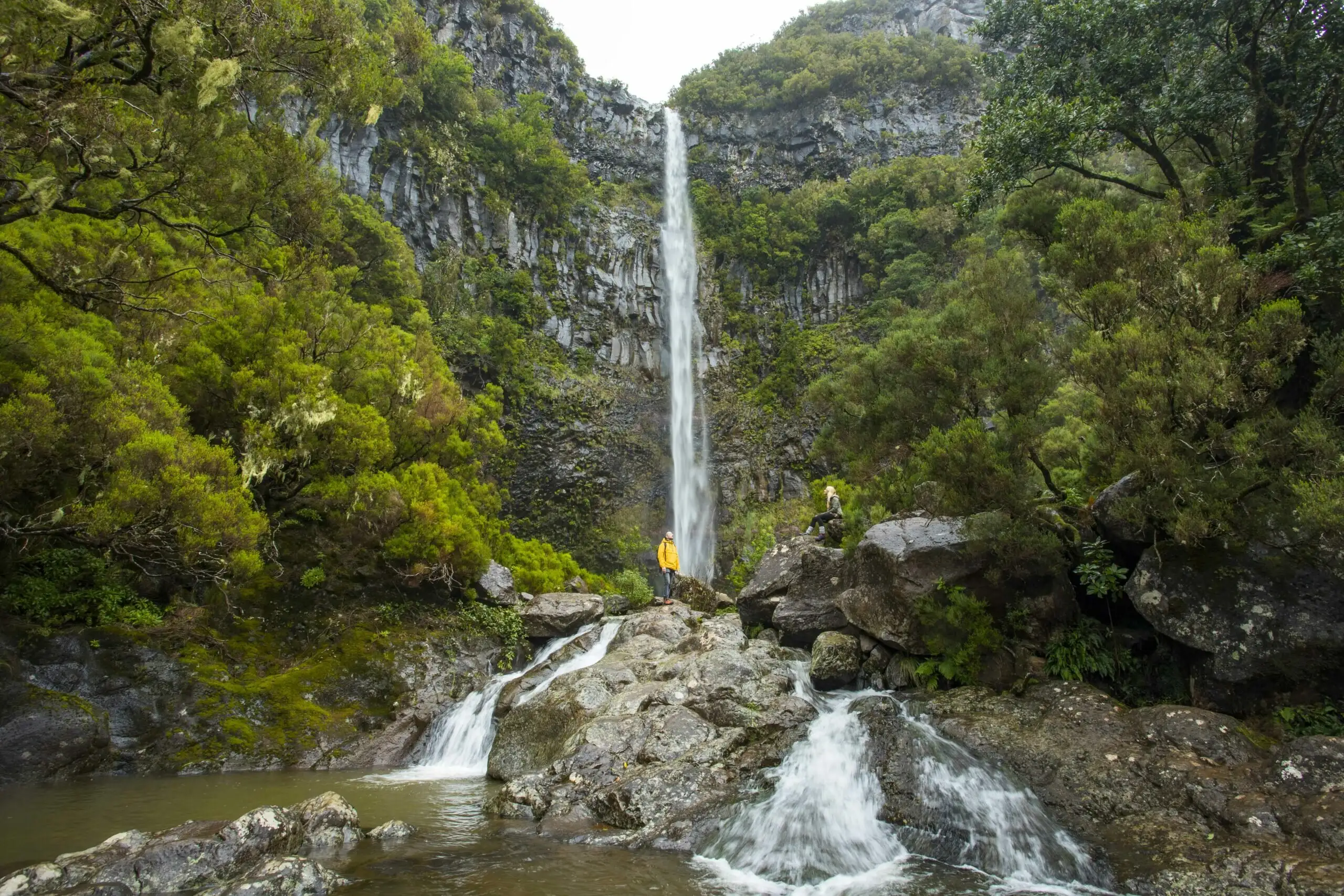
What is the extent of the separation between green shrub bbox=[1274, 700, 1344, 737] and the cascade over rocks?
0.89ft

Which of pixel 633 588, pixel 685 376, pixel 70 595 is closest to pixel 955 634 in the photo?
pixel 633 588

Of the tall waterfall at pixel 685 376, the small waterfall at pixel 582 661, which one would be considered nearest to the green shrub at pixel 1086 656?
the small waterfall at pixel 582 661

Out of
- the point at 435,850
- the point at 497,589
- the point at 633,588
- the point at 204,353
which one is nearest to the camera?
the point at 435,850

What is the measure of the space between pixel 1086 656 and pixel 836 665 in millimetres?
3278

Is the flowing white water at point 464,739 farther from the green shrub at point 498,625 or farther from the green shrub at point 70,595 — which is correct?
the green shrub at point 70,595

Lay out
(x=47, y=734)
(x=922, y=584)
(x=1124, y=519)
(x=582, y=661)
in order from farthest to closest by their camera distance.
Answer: (x=582, y=661), (x=922, y=584), (x=47, y=734), (x=1124, y=519)

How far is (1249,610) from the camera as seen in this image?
6812 millimetres

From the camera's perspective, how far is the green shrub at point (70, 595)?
954 centimetres

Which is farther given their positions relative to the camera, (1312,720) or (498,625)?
(498,625)

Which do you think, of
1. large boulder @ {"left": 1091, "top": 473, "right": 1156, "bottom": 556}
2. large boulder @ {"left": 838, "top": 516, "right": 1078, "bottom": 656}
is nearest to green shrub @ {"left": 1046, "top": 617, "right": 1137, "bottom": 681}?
large boulder @ {"left": 838, "top": 516, "right": 1078, "bottom": 656}

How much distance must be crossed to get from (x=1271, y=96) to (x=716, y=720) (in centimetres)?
1056

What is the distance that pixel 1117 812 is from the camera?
6.05 meters

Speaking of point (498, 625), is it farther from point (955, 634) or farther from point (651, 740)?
point (955, 634)

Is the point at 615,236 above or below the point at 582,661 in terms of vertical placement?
above
